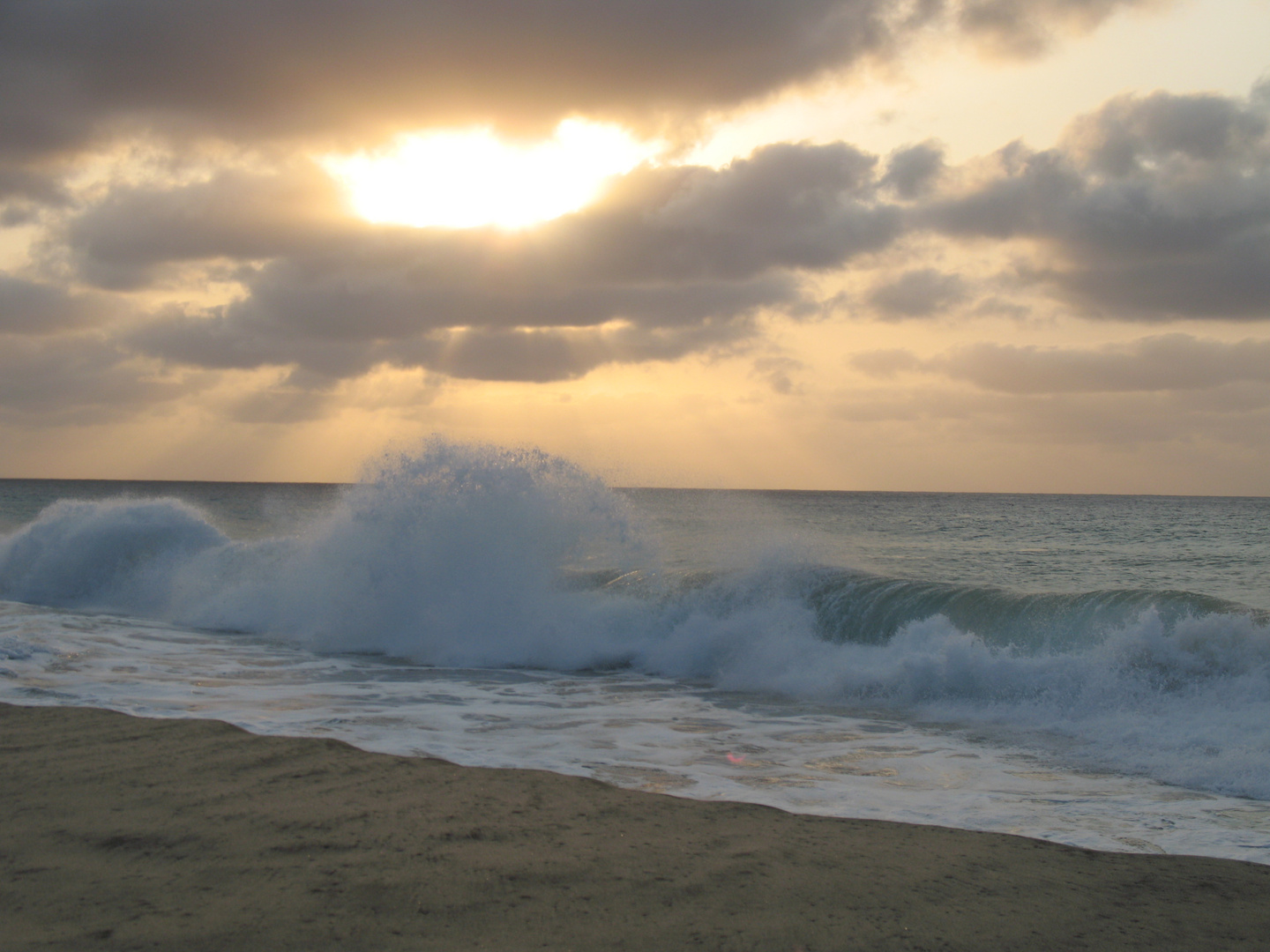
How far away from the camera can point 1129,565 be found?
942 inches

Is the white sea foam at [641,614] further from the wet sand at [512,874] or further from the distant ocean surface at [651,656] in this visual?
the wet sand at [512,874]

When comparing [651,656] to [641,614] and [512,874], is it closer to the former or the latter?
[641,614]

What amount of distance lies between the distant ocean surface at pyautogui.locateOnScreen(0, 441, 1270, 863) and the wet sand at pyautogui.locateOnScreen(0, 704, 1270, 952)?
718 mm

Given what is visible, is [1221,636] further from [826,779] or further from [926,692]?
[826,779]

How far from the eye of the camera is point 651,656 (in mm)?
11938

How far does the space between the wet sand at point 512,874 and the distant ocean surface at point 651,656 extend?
72 centimetres

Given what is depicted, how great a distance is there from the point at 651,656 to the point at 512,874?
26.7 ft

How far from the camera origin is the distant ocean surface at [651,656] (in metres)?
6.28

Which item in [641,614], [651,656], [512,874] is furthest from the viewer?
[641,614]

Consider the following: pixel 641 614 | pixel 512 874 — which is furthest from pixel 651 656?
pixel 512 874

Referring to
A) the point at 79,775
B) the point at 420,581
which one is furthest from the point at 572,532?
the point at 79,775

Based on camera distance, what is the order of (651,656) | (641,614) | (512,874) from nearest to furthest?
1. (512,874)
2. (651,656)
3. (641,614)

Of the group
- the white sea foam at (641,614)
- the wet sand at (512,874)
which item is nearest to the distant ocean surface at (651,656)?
the white sea foam at (641,614)

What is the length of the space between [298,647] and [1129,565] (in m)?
22.2
